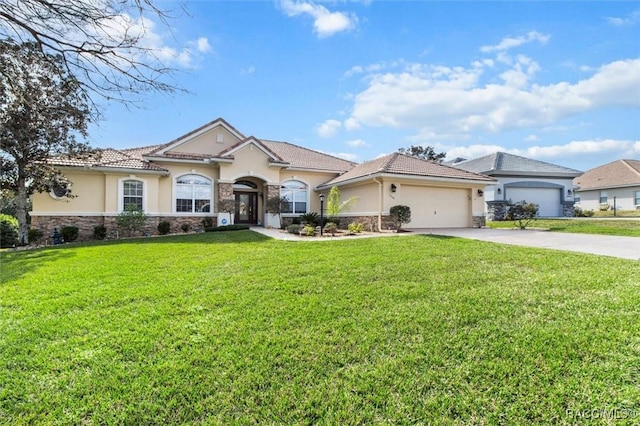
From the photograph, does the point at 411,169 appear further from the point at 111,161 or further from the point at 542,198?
the point at 542,198

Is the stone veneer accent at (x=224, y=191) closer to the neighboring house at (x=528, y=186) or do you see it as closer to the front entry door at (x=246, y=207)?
the front entry door at (x=246, y=207)

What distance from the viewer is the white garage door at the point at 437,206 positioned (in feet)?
56.1

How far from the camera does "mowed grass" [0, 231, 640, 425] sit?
2844 millimetres

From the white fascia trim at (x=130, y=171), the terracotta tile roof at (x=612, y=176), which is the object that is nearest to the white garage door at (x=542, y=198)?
the terracotta tile roof at (x=612, y=176)

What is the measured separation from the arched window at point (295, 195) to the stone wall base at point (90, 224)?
20.9 feet

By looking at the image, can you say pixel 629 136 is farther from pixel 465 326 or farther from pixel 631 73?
pixel 465 326

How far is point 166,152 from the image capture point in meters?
18.2

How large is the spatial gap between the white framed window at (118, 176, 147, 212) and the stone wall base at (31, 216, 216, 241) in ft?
2.82

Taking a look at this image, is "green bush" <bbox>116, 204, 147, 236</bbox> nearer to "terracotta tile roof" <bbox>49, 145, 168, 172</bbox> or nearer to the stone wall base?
the stone wall base

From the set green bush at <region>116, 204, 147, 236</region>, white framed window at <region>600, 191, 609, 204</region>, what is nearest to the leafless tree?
green bush at <region>116, 204, 147, 236</region>

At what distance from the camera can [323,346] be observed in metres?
3.75

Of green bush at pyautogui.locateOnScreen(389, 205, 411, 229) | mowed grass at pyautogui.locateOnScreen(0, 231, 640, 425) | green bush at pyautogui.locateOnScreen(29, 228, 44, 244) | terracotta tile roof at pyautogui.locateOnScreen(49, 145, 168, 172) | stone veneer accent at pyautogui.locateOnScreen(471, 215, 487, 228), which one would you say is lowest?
mowed grass at pyautogui.locateOnScreen(0, 231, 640, 425)

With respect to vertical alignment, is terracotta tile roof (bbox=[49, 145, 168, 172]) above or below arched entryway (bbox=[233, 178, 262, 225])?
above

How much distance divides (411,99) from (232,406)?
20.7 m
